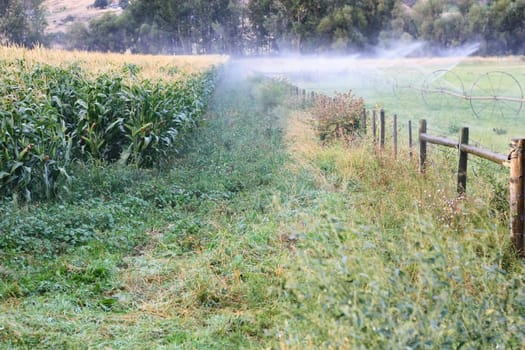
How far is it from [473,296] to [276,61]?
65434 mm

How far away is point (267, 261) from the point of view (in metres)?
5.72

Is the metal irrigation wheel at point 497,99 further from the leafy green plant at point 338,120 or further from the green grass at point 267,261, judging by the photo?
the green grass at point 267,261

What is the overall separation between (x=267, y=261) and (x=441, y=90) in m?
20.4

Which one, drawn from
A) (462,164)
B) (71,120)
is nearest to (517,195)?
(462,164)

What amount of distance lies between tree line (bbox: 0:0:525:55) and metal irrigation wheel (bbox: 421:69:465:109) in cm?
519

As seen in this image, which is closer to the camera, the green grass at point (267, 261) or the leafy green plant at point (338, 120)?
the green grass at point (267, 261)

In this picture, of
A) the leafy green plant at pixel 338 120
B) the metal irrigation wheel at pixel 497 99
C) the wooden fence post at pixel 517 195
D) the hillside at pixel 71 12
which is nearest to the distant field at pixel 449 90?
the metal irrigation wheel at pixel 497 99

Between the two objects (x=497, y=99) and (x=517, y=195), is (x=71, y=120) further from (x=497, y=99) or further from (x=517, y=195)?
(x=497, y=99)

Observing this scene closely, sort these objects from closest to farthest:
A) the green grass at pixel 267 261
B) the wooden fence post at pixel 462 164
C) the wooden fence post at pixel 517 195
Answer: the green grass at pixel 267 261
the wooden fence post at pixel 517 195
the wooden fence post at pixel 462 164

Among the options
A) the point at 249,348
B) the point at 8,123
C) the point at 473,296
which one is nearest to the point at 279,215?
the point at 249,348

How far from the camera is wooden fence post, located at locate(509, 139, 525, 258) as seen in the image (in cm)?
543

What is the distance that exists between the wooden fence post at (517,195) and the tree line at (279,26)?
29424 millimetres

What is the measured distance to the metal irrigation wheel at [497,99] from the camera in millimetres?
19062

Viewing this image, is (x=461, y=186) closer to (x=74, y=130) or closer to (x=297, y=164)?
(x=297, y=164)
